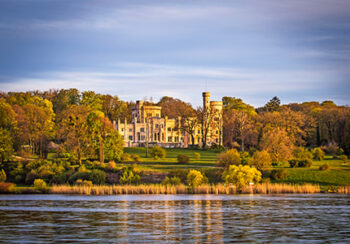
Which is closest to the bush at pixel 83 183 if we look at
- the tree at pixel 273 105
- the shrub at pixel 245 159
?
the shrub at pixel 245 159

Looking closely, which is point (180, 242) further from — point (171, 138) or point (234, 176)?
point (171, 138)

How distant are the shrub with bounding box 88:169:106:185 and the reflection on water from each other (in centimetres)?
1261

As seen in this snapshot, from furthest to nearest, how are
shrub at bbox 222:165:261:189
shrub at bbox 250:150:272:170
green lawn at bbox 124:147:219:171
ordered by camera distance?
green lawn at bbox 124:147:219:171
shrub at bbox 250:150:272:170
shrub at bbox 222:165:261:189

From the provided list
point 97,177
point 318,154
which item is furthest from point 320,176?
point 97,177

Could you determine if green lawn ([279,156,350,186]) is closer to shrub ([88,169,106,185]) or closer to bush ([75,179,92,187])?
shrub ([88,169,106,185])

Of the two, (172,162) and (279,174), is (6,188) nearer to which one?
(172,162)

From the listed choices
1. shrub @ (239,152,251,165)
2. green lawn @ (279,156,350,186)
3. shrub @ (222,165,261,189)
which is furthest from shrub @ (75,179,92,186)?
green lawn @ (279,156,350,186)

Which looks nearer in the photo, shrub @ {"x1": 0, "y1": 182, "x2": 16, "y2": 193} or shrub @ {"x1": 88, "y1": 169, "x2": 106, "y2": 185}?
shrub @ {"x1": 0, "y1": 182, "x2": 16, "y2": 193}

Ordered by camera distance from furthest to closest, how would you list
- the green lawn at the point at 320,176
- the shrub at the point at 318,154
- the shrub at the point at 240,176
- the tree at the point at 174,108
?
the tree at the point at 174,108
the shrub at the point at 318,154
the green lawn at the point at 320,176
the shrub at the point at 240,176

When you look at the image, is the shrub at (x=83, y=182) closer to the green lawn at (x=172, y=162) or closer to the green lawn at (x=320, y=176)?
the green lawn at (x=172, y=162)

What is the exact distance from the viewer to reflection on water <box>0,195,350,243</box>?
33.2 meters

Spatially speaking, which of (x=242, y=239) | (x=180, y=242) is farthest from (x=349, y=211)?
A: (x=180, y=242)

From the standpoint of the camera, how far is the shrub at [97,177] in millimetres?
75231

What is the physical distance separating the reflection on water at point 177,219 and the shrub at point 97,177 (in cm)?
1261
